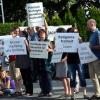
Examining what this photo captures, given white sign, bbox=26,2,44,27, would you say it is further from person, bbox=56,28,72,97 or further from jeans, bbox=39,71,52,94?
person, bbox=56,28,72,97

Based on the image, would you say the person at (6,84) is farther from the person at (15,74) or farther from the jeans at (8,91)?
the person at (15,74)

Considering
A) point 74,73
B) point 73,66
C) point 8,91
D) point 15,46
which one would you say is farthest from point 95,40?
point 8,91

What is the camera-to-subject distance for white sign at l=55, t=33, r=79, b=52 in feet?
41.3

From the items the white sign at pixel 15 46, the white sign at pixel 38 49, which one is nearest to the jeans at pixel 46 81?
the white sign at pixel 38 49

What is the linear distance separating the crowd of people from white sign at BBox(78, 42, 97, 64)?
12cm

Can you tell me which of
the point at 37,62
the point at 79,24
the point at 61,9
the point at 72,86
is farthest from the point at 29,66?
the point at 61,9

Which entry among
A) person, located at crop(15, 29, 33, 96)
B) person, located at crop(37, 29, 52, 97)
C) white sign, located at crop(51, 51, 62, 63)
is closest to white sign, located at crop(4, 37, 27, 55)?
person, located at crop(15, 29, 33, 96)

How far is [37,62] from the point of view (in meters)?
13.5

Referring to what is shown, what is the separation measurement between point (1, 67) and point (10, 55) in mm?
1044

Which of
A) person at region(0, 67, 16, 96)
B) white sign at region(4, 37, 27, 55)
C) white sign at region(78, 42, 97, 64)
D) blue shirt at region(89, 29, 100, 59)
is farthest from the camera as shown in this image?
person at region(0, 67, 16, 96)

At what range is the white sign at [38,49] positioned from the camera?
13156mm

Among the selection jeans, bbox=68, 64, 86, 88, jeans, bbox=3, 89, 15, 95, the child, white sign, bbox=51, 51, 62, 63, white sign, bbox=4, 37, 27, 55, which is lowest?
jeans, bbox=3, 89, 15, 95

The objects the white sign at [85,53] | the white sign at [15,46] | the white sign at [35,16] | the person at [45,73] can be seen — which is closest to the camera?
the white sign at [85,53]

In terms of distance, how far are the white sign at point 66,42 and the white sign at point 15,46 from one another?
1.25 meters
